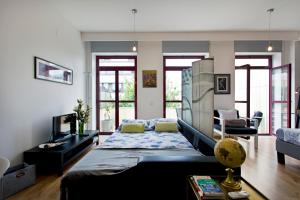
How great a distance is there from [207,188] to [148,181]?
2.30ft

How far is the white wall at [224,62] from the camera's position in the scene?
595 centimetres

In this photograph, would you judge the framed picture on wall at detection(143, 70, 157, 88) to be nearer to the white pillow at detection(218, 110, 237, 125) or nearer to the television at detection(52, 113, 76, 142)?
the white pillow at detection(218, 110, 237, 125)

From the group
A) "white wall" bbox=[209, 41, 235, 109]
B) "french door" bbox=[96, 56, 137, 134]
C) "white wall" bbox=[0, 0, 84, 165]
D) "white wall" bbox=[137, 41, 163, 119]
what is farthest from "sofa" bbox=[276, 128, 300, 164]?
"white wall" bbox=[0, 0, 84, 165]

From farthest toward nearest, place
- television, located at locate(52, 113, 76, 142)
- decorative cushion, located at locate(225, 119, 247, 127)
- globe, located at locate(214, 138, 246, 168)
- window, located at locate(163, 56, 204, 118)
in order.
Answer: window, located at locate(163, 56, 204, 118) < decorative cushion, located at locate(225, 119, 247, 127) < television, located at locate(52, 113, 76, 142) < globe, located at locate(214, 138, 246, 168)

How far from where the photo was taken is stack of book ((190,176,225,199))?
4.54 ft

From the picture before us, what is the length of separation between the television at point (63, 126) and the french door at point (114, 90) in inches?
74.9

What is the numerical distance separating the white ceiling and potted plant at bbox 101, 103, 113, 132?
7.51ft

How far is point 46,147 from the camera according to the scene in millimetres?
3287

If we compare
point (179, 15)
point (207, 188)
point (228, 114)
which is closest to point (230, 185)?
point (207, 188)

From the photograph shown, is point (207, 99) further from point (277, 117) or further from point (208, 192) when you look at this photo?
point (277, 117)

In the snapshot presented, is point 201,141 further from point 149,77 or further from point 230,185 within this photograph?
point 149,77

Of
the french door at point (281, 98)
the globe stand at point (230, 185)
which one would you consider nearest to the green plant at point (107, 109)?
the french door at point (281, 98)

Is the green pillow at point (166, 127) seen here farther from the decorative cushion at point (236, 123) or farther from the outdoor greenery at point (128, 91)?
the outdoor greenery at point (128, 91)

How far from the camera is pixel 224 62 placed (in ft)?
19.6
